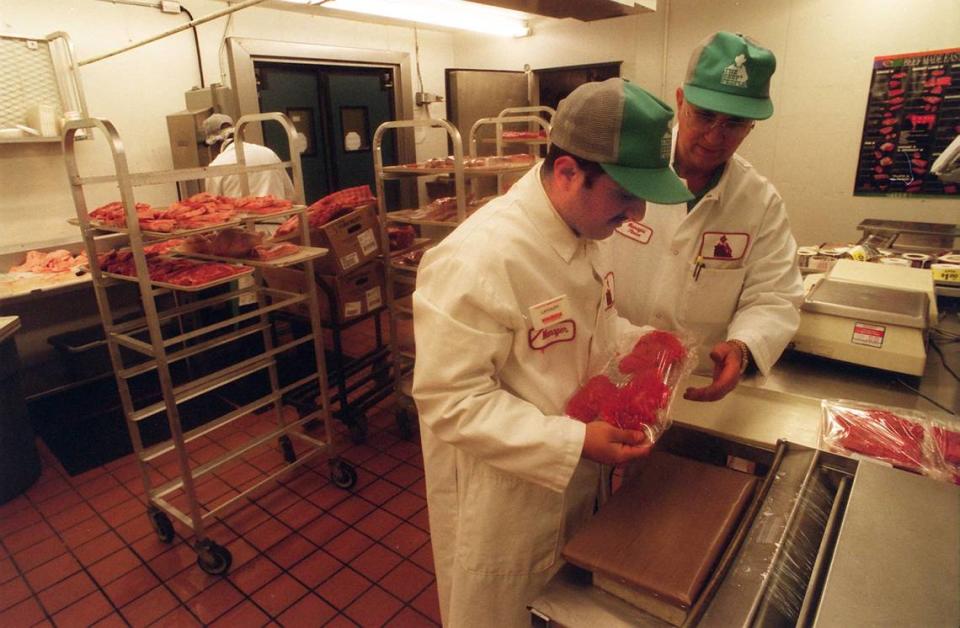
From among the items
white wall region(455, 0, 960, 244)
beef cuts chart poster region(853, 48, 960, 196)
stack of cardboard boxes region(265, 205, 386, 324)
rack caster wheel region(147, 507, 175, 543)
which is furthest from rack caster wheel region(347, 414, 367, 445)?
beef cuts chart poster region(853, 48, 960, 196)

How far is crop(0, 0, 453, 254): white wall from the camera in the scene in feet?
12.1

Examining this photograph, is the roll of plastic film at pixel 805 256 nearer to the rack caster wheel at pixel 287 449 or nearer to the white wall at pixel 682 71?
the white wall at pixel 682 71

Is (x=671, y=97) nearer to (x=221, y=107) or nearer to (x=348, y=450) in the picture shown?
(x=221, y=107)

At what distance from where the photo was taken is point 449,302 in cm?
103

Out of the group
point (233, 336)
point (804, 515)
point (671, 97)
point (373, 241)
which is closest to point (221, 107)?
point (373, 241)

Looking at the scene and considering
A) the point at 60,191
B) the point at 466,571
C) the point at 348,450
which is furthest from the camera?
the point at 60,191

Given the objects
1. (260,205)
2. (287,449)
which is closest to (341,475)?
(287,449)

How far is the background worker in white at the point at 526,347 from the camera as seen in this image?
99 centimetres

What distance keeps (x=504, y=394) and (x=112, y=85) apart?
436cm

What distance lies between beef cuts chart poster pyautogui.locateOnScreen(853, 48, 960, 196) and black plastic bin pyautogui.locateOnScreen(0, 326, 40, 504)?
5.59 meters

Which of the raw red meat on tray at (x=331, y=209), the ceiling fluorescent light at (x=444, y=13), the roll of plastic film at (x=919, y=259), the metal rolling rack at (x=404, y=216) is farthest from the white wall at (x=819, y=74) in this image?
the raw red meat on tray at (x=331, y=209)

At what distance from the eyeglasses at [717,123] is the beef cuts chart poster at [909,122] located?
3.54 meters

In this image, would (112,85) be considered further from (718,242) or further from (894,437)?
(894,437)

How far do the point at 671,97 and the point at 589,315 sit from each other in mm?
4559
